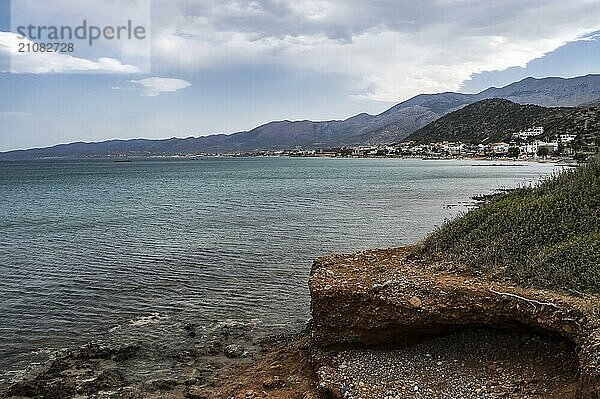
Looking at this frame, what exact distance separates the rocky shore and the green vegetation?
0.42 metres

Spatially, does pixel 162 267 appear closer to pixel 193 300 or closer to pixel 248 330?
pixel 193 300

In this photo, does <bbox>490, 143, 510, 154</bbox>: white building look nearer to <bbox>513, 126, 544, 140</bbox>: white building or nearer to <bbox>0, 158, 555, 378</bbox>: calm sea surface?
<bbox>513, 126, 544, 140</bbox>: white building

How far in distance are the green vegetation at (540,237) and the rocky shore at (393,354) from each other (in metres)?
0.42

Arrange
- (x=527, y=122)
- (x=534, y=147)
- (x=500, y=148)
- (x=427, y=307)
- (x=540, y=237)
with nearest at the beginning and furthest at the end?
1. (x=427, y=307)
2. (x=540, y=237)
3. (x=534, y=147)
4. (x=500, y=148)
5. (x=527, y=122)

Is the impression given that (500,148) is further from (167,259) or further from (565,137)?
(167,259)

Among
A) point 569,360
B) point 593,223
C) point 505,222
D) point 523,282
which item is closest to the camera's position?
point 569,360

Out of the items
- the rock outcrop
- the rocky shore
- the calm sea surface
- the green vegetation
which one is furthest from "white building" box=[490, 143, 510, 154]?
the rock outcrop

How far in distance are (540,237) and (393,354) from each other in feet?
12.3

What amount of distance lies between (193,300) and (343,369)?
809 centimetres

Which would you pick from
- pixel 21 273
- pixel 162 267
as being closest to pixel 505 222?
pixel 162 267

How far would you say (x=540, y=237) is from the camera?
10.9 m

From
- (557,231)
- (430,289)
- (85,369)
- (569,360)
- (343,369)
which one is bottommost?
(85,369)

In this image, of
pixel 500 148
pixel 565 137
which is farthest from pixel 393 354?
pixel 500 148

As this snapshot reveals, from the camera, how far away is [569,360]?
8.55 metres
